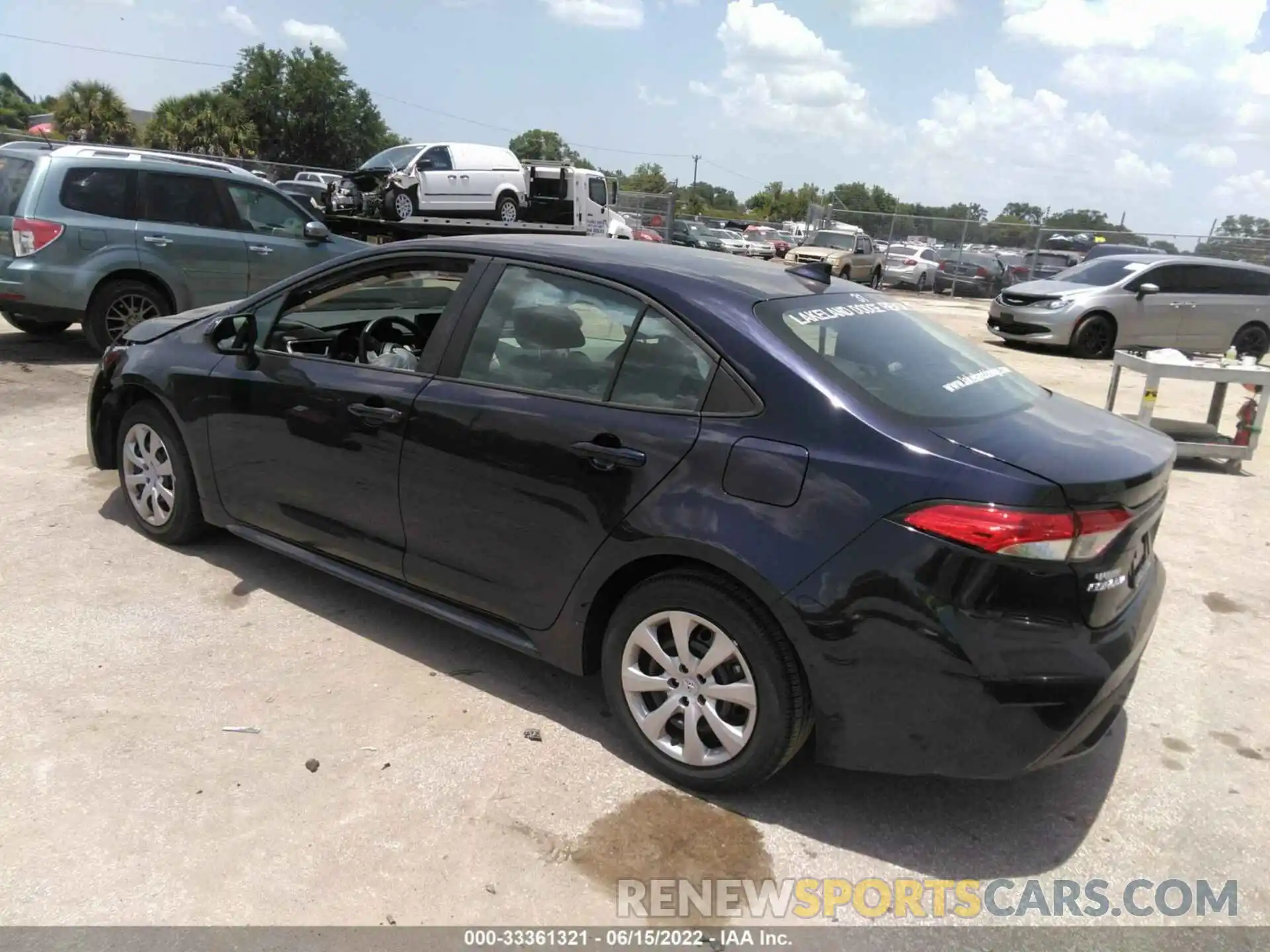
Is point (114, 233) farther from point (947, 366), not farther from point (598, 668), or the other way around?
point (947, 366)

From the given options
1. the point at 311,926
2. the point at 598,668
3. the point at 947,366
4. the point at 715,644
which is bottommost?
the point at 311,926

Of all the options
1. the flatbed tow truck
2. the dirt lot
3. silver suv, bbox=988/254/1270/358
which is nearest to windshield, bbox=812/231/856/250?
the flatbed tow truck

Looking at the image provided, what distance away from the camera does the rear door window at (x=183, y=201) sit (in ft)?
29.1

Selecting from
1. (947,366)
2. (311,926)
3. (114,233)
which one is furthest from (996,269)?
(311,926)

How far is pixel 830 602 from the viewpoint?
2637 millimetres

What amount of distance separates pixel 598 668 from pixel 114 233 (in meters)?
7.50

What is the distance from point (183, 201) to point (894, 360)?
825cm

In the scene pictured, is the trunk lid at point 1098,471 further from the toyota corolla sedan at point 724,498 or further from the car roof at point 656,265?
the car roof at point 656,265

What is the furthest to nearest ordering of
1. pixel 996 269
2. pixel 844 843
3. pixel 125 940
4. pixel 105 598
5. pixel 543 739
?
1. pixel 996 269
2. pixel 105 598
3. pixel 543 739
4. pixel 844 843
5. pixel 125 940

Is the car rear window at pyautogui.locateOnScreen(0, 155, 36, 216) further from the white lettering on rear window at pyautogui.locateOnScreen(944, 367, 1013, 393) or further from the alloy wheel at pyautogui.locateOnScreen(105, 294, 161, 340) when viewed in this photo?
the white lettering on rear window at pyautogui.locateOnScreen(944, 367, 1013, 393)

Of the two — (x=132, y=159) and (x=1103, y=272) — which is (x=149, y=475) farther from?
(x=1103, y=272)

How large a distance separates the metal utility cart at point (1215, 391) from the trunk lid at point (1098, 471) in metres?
4.17

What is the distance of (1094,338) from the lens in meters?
14.5

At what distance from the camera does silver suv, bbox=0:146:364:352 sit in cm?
822
